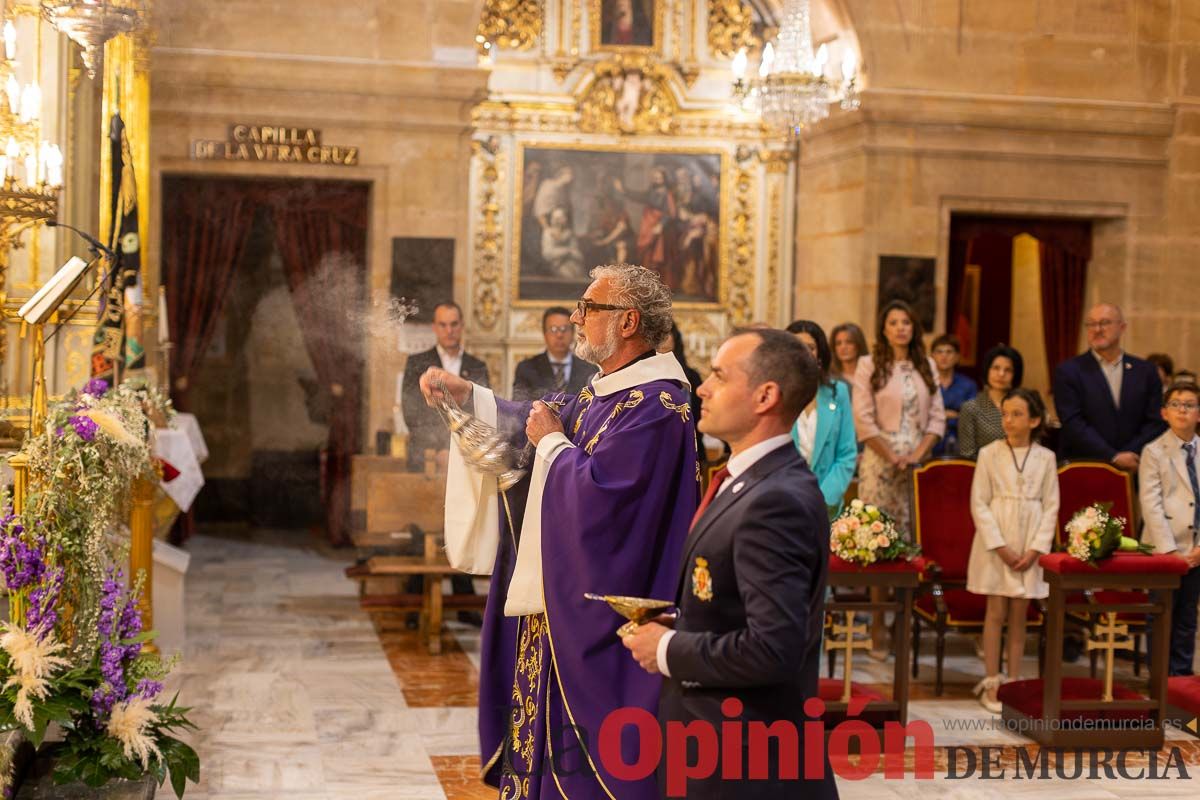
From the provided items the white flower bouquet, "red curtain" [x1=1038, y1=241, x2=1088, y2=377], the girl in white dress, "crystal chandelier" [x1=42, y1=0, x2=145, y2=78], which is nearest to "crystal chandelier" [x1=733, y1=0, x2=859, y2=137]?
"red curtain" [x1=1038, y1=241, x2=1088, y2=377]

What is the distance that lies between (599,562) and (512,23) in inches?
385

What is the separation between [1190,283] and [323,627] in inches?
309

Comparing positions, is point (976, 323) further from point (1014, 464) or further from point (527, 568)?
point (527, 568)

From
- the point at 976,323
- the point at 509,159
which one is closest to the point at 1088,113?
the point at 976,323

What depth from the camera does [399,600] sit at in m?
8.36

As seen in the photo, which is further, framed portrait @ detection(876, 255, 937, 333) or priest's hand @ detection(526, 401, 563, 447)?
framed portrait @ detection(876, 255, 937, 333)

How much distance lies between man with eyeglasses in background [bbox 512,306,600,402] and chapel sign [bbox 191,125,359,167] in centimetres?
350

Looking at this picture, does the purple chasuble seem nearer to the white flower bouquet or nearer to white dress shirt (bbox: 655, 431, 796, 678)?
white dress shirt (bbox: 655, 431, 796, 678)

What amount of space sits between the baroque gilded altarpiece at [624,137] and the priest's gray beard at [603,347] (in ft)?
28.2

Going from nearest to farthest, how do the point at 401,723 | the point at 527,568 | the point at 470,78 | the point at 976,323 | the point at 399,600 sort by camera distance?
1. the point at 527,568
2. the point at 401,723
3. the point at 399,600
4. the point at 470,78
5. the point at 976,323

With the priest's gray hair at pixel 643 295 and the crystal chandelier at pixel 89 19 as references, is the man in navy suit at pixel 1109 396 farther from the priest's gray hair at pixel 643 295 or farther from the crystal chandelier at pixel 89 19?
the crystal chandelier at pixel 89 19

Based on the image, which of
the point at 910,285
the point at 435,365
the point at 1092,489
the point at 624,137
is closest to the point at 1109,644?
the point at 1092,489

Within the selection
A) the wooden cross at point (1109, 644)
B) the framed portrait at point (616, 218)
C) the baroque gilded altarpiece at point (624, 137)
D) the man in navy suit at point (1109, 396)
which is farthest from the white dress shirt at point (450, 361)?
the framed portrait at point (616, 218)

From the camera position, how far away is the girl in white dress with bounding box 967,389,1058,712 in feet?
22.7
